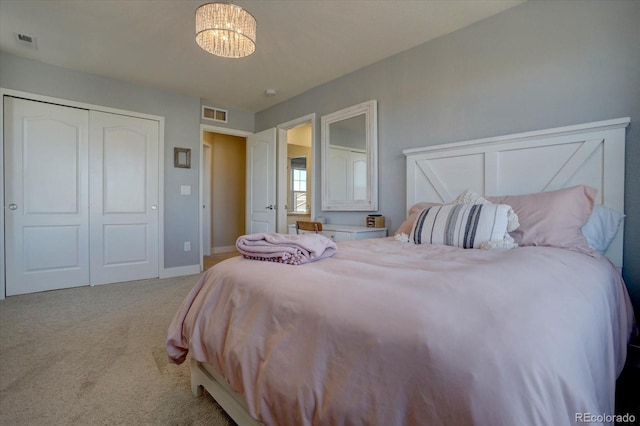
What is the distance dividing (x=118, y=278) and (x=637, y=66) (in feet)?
16.8

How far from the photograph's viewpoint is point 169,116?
13.9ft

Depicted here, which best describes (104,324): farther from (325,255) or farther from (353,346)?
(353,346)

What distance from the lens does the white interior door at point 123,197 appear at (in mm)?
3748

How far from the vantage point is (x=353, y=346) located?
30.9 inches

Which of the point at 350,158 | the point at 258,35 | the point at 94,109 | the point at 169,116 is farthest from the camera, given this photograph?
the point at 169,116

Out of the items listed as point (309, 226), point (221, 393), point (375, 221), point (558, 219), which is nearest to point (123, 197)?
point (309, 226)

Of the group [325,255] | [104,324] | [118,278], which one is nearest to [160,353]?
[104,324]

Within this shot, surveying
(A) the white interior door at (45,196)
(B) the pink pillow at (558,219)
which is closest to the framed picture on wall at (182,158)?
(A) the white interior door at (45,196)

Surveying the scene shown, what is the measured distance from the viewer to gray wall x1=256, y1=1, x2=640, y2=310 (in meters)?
1.92

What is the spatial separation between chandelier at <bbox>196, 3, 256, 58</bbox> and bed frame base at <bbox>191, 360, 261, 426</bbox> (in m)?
1.91

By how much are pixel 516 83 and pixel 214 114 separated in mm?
3924

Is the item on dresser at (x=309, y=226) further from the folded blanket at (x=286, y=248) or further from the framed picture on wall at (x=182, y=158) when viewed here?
the framed picture on wall at (x=182, y=158)

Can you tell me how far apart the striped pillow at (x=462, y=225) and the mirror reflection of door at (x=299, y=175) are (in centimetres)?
394

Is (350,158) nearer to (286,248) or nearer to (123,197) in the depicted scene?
(286,248)
